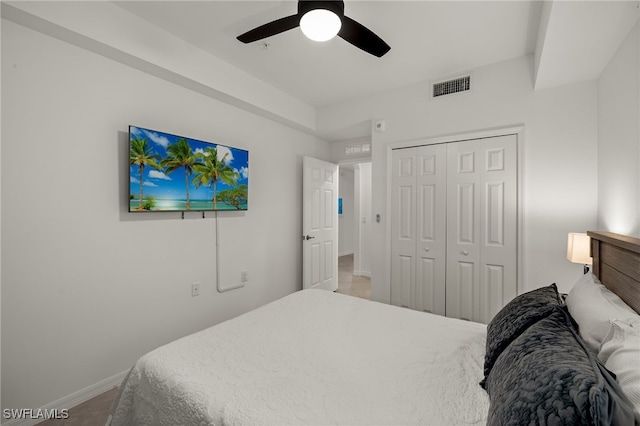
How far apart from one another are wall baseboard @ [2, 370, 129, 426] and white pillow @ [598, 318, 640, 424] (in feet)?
9.18

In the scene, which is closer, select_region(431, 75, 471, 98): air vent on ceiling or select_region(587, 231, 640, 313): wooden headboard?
select_region(587, 231, 640, 313): wooden headboard

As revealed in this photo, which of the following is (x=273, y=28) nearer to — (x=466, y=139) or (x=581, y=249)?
(x=466, y=139)

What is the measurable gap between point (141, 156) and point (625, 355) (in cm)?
275

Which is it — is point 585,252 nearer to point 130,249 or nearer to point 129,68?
point 130,249

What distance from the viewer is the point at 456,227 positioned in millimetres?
2998

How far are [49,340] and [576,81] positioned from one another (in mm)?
4403

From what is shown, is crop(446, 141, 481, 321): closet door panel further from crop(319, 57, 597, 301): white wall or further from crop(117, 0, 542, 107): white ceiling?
crop(117, 0, 542, 107): white ceiling

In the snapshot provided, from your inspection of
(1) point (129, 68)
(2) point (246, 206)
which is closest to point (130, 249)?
(2) point (246, 206)

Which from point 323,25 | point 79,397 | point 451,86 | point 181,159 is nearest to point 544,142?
point 451,86

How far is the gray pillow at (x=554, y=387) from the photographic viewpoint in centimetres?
59

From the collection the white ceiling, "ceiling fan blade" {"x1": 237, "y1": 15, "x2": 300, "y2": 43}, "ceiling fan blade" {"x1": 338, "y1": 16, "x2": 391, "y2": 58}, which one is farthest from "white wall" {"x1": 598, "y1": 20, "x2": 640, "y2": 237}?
"ceiling fan blade" {"x1": 237, "y1": 15, "x2": 300, "y2": 43}

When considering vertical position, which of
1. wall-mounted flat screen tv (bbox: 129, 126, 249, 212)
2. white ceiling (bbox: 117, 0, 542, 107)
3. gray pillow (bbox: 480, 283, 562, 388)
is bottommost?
gray pillow (bbox: 480, 283, 562, 388)

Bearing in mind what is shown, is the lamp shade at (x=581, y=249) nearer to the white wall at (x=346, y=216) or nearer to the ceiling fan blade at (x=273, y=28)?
the ceiling fan blade at (x=273, y=28)

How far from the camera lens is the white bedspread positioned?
0.98m
